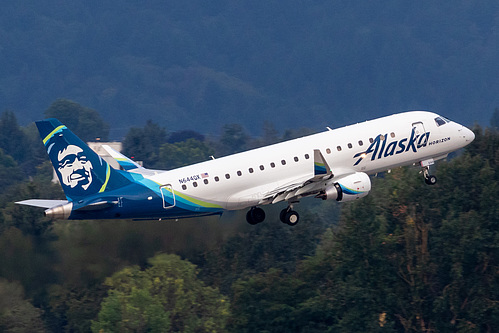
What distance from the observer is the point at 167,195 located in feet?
173

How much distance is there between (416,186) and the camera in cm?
9462

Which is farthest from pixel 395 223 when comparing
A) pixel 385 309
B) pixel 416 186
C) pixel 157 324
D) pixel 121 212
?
pixel 121 212

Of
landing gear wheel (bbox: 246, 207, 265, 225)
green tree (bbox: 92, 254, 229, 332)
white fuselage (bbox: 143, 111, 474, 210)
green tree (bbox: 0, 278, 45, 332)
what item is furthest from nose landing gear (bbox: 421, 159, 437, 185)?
green tree (bbox: 0, 278, 45, 332)

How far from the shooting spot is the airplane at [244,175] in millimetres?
50969

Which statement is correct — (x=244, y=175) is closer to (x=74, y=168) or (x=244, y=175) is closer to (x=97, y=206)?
(x=97, y=206)

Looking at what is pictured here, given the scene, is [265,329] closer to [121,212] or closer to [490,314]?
[490,314]

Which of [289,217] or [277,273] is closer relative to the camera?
[289,217]

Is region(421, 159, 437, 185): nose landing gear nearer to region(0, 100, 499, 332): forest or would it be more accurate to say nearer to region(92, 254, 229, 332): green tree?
region(0, 100, 499, 332): forest

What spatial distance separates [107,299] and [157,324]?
17.2 feet

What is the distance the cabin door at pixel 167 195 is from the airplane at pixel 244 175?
6 centimetres

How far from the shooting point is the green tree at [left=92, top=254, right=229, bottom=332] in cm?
8269

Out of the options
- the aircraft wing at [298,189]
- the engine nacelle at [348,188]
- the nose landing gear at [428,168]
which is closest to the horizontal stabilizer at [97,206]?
the aircraft wing at [298,189]

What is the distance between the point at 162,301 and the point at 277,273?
12453 millimetres

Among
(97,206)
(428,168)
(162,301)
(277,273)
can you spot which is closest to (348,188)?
(428,168)
